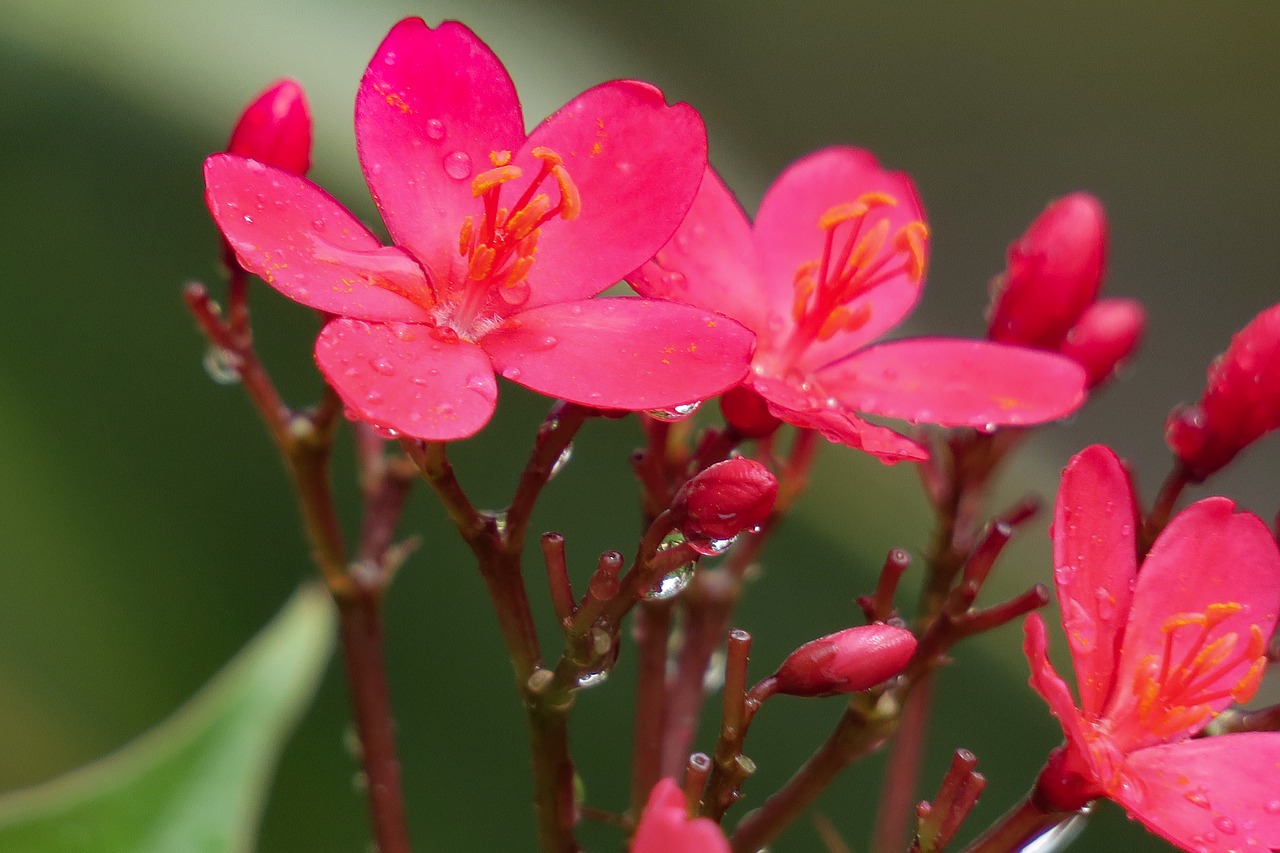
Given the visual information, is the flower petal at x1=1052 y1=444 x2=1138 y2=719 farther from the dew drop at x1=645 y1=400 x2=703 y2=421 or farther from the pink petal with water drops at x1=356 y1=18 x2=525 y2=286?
the pink petal with water drops at x1=356 y1=18 x2=525 y2=286

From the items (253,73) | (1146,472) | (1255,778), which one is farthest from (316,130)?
(1146,472)

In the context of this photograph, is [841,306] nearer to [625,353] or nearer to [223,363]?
[625,353]

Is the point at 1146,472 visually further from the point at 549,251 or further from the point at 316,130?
the point at 549,251

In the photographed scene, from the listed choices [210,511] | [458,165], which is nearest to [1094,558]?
[458,165]

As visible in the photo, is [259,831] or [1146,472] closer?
[259,831]

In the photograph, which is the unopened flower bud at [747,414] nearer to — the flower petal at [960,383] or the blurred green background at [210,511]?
the flower petal at [960,383]

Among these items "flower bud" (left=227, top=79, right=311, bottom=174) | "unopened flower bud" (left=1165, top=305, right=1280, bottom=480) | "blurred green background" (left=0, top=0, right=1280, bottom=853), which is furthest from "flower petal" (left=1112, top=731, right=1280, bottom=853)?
"blurred green background" (left=0, top=0, right=1280, bottom=853)

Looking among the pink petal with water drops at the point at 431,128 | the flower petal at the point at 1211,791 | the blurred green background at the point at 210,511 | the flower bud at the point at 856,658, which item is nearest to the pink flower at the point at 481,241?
the pink petal with water drops at the point at 431,128
